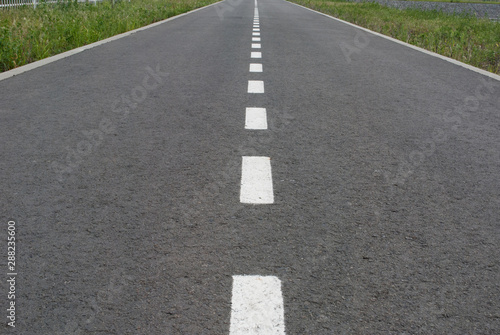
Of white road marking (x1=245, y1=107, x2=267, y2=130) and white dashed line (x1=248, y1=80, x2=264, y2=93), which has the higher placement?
white road marking (x1=245, y1=107, x2=267, y2=130)

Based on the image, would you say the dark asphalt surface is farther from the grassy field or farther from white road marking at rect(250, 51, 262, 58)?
the grassy field

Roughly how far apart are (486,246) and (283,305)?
4.65 ft

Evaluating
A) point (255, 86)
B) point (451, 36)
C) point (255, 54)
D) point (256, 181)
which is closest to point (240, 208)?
point (256, 181)

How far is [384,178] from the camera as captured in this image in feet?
14.2

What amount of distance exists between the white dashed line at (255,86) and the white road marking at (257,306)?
210 inches

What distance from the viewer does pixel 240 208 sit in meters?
3.64

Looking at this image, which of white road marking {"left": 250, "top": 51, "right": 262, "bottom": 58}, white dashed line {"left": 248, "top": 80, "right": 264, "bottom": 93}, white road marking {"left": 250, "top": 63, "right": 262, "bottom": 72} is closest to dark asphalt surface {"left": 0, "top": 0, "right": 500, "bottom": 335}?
white dashed line {"left": 248, "top": 80, "right": 264, "bottom": 93}

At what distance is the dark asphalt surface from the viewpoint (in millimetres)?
2529

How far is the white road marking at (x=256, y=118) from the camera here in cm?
581

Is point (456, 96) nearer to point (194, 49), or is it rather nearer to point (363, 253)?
point (363, 253)

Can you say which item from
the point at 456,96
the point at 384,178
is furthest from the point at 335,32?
the point at 384,178

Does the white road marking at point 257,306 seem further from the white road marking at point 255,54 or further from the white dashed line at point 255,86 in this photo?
the white road marking at point 255,54

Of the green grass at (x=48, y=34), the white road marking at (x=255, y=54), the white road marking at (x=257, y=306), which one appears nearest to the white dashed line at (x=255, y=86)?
the white road marking at (x=255, y=54)

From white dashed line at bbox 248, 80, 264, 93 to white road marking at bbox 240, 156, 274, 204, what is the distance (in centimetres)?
326
